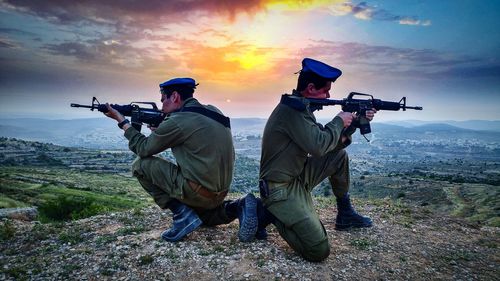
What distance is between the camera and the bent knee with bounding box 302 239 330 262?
5820 millimetres

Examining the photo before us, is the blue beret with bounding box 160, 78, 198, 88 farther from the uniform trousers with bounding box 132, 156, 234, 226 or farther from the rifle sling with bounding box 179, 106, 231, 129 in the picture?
the uniform trousers with bounding box 132, 156, 234, 226

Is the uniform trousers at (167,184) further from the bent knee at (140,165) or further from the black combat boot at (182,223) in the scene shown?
the black combat boot at (182,223)

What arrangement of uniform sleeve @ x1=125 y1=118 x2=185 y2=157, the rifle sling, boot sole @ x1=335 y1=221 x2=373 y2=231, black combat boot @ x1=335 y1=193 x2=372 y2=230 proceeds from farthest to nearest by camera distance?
boot sole @ x1=335 y1=221 x2=373 y2=231
black combat boot @ x1=335 y1=193 x2=372 y2=230
the rifle sling
uniform sleeve @ x1=125 y1=118 x2=185 y2=157

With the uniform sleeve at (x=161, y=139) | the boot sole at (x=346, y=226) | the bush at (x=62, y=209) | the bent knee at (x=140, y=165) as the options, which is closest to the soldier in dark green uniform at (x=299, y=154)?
the uniform sleeve at (x=161, y=139)

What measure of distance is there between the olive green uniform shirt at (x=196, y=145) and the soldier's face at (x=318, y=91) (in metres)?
1.80

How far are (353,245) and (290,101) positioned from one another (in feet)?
11.1

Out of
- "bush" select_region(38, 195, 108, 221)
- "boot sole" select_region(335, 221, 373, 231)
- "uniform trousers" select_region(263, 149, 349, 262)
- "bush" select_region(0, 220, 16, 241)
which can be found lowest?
"bush" select_region(38, 195, 108, 221)

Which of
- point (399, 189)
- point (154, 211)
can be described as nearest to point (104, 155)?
point (399, 189)

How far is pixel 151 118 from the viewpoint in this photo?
730 centimetres

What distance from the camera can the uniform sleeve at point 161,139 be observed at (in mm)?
6152

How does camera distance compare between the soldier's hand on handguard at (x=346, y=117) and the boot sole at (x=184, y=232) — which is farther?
the boot sole at (x=184, y=232)

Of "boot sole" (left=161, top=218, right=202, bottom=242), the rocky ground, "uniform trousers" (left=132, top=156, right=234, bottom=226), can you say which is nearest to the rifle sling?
"uniform trousers" (left=132, top=156, right=234, bottom=226)

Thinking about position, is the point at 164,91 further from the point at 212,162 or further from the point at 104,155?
the point at 104,155

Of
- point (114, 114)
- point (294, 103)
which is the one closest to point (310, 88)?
point (294, 103)
